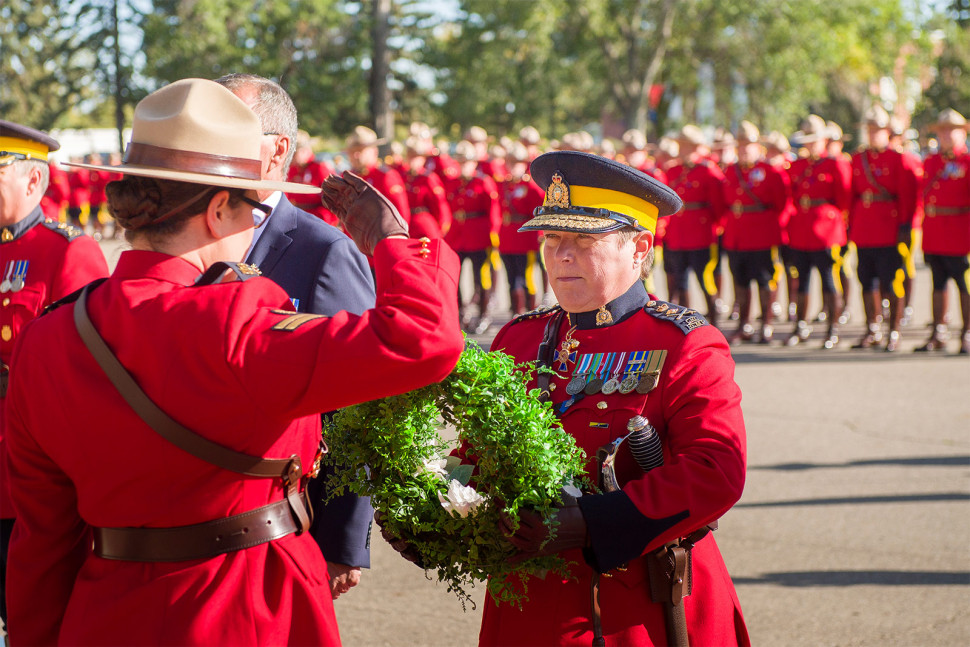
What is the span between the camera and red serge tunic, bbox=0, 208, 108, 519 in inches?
151

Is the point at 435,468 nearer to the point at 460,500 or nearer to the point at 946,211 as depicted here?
the point at 460,500

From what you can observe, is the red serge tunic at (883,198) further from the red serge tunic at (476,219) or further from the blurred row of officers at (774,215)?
the red serge tunic at (476,219)

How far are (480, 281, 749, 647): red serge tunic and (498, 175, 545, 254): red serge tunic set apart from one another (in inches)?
405

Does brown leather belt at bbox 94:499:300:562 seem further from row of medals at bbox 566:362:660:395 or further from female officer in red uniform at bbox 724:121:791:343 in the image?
female officer in red uniform at bbox 724:121:791:343

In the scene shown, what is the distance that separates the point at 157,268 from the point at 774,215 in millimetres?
10544

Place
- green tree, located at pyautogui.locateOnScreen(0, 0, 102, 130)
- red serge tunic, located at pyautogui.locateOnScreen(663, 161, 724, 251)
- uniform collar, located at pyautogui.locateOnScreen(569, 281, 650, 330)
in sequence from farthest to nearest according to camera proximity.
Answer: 1. green tree, located at pyautogui.locateOnScreen(0, 0, 102, 130)
2. red serge tunic, located at pyautogui.locateOnScreen(663, 161, 724, 251)
3. uniform collar, located at pyautogui.locateOnScreen(569, 281, 650, 330)

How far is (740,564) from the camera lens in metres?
5.17

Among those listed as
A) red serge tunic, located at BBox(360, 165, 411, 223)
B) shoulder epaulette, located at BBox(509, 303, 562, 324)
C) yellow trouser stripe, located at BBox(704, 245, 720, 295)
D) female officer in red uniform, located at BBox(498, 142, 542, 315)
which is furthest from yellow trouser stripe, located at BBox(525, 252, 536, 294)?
shoulder epaulette, located at BBox(509, 303, 562, 324)

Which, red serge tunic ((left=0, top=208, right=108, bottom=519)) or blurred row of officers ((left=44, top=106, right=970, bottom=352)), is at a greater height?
red serge tunic ((left=0, top=208, right=108, bottom=519))

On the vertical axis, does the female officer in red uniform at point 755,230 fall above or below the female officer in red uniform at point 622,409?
below

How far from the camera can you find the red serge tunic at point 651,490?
232 centimetres

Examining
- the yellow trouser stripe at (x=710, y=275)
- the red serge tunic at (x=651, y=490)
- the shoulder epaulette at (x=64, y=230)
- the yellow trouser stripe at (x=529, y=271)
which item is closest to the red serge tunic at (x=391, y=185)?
the yellow trouser stripe at (x=529, y=271)

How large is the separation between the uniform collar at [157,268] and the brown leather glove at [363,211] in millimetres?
321

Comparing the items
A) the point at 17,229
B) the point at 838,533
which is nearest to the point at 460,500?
the point at 17,229
